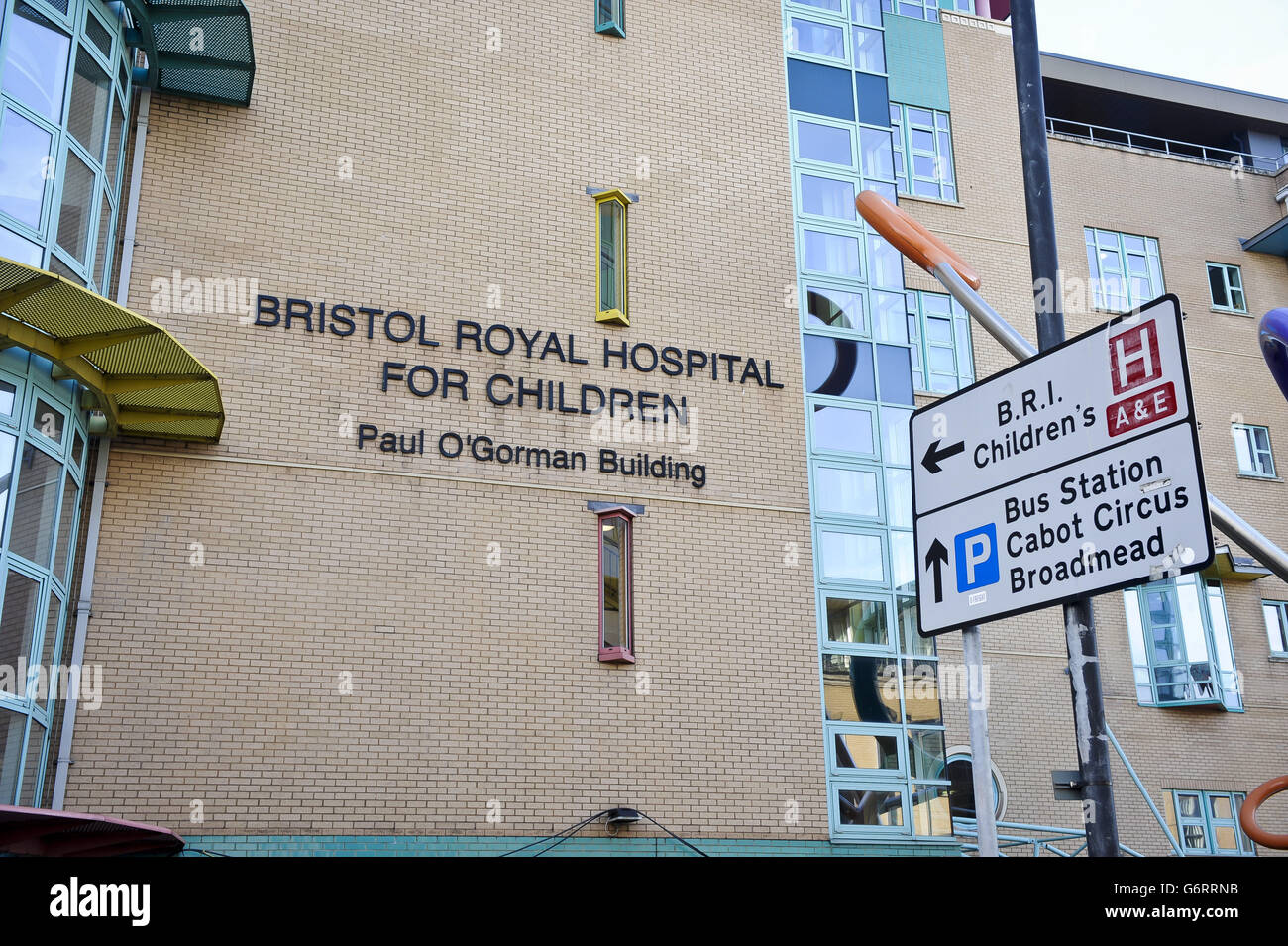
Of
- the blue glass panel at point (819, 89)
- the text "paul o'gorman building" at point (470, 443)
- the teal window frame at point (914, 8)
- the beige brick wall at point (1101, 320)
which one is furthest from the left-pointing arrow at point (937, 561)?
the teal window frame at point (914, 8)

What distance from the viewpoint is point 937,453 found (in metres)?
6.12

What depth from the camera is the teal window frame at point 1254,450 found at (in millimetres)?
26062

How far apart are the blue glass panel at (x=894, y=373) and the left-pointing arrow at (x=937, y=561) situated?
45.4 feet

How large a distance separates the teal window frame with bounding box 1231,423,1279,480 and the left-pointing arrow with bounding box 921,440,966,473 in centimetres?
2235

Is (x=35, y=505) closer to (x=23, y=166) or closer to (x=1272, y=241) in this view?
(x=23, y=166)

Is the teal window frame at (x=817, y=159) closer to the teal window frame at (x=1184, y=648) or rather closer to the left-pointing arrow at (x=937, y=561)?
the teal window frame at (x=1184, y=648)

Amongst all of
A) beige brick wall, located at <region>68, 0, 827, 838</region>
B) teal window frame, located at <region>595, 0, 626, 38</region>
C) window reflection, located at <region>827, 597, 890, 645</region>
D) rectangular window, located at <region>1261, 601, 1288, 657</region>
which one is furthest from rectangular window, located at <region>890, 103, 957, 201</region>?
rectangular window, located at <region>1261, 601, 1288, 657</region>

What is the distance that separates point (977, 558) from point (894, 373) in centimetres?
1436

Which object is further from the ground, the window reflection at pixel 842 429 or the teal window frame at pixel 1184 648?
the window reflection at pixel 842 429

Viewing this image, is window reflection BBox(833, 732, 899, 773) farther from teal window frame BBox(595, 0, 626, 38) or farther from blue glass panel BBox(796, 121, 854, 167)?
teal window frame BBox(595, 0, 626, 38)

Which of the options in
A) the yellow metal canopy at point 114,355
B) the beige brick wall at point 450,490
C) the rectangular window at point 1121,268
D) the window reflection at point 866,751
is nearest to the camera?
the yellow metal canopy at point 114,355
